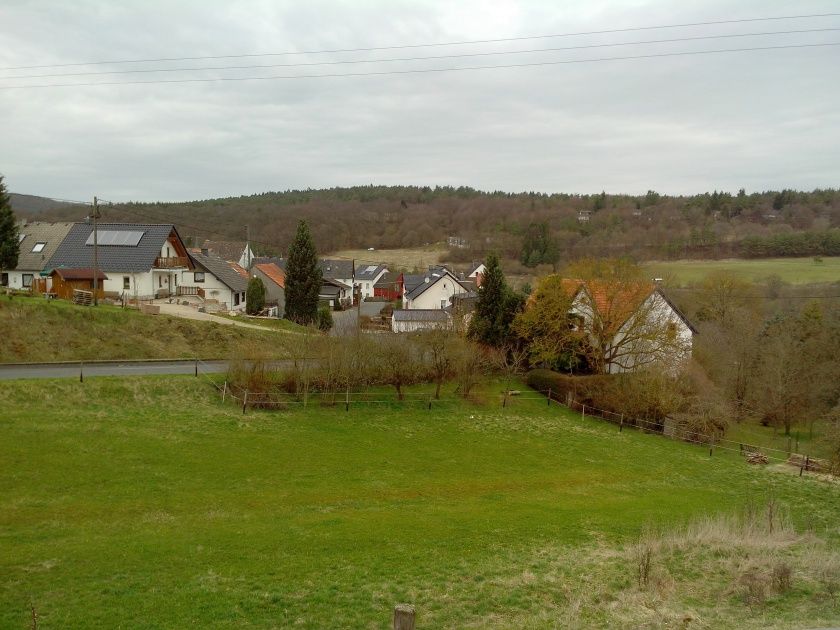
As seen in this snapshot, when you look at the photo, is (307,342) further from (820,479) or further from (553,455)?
(820,479)

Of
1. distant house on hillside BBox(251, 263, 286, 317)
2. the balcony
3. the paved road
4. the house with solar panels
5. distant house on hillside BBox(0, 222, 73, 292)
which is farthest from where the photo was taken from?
distant house on hillside BBox(251, 263, 286, 317)

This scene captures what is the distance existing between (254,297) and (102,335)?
20642mm

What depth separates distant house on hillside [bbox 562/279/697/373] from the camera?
34.8 m

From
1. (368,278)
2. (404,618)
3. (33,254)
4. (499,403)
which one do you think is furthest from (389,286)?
(404,618)

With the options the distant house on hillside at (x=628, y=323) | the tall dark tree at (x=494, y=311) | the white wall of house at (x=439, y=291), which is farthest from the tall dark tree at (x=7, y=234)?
the white wall of house at (x=439, y=291)

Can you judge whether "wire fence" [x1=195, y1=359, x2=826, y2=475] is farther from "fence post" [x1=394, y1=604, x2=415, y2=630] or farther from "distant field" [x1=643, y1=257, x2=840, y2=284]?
"distant field" [x1=643, y1=257, x2=840, y2=284]

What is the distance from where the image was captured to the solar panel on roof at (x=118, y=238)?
4766 cm

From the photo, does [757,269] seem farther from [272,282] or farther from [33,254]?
[33,254]

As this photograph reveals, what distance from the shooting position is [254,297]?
5231cm

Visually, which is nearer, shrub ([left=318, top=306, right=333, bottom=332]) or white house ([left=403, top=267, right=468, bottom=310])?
shrub ([left=318, top=306, right=333, bottom=332])

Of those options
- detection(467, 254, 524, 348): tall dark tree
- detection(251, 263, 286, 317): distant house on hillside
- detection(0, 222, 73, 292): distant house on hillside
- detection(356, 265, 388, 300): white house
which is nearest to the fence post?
detection(467, 254, 524, 348): tall dark tree

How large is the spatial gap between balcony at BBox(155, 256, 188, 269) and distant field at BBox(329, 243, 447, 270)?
59162 millimetres

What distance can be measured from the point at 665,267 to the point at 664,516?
205ft

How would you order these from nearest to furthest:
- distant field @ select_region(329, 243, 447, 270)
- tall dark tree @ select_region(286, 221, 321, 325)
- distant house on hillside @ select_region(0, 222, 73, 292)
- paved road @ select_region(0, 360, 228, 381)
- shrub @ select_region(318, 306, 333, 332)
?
paved road @ select_region(0, 360, 228, 381) < distant house on hillside @ select_region(0, 222, 73, 292) < shrub @ select_region(318, 306, 333, 332) < tall dark tree @ select_region(286, 221, 321, 325) < distant field @ select_region(329, 243, 447, 270)
